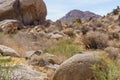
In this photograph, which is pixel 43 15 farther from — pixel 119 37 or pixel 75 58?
pixel 75 58

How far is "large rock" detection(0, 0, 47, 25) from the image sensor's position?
108ft

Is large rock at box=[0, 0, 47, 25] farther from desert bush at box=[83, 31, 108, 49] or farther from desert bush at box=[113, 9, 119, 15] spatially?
desert bush at box=[113, 9, 119, 15]

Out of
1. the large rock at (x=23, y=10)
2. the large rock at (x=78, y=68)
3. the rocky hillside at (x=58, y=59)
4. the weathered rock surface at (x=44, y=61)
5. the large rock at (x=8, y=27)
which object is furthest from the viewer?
the large rock at (x=23, y=10)

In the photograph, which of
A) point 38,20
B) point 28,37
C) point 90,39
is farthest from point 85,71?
point 38,20

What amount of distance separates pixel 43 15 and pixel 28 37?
13218 mm

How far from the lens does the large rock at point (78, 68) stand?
27.2ft

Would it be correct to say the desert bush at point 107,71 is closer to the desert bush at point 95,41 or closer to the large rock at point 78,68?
the large rock at point 78,68

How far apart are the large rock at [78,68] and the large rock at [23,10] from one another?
24389mm

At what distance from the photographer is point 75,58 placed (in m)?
8.68

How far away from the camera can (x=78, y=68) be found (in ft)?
27.5

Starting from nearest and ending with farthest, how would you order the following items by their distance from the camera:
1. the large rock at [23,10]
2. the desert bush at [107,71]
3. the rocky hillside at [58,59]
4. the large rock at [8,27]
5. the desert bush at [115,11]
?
the desert bush at [107,71]
the rocky hillside at [58,59]
the large rock at [8,27]
the large rock at [23,10]
the desert bush at [115,11]

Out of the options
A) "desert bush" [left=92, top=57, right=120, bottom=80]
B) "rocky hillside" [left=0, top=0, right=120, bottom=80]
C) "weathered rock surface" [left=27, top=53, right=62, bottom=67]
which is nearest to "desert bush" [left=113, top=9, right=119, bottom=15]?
"rocky hillside" [left=0, top=0, right=120, bottom=80]

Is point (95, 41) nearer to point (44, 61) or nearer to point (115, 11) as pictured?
point (44, 61)

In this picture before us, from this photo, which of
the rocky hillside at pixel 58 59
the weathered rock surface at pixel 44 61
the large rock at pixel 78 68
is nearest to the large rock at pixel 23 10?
the rocky hillside at pixel 58 59
